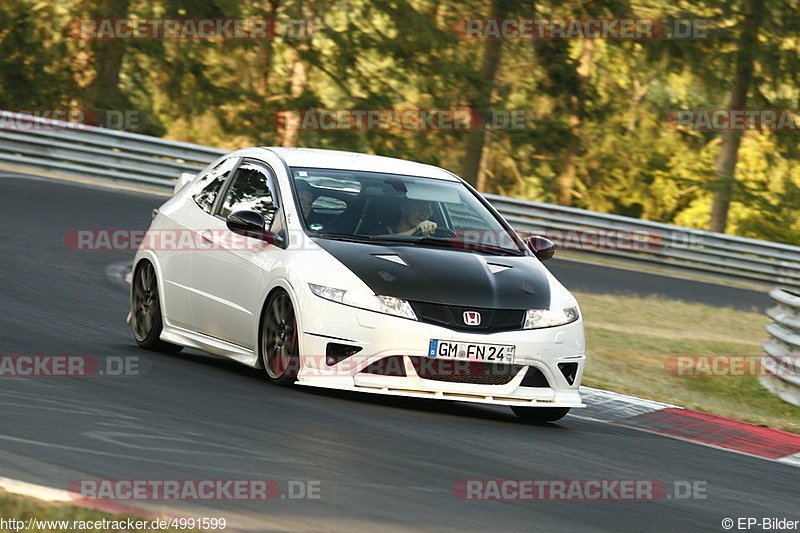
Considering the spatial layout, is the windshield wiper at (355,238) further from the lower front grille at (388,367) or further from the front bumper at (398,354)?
the lower front grille at (388,367)

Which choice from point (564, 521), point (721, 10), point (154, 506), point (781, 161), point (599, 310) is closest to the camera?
point (154, 506)

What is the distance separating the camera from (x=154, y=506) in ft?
17.4

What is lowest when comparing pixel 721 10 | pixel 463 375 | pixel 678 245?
pixel 678 245

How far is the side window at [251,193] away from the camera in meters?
9.55

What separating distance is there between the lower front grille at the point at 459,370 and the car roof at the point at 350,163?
77.3 inches

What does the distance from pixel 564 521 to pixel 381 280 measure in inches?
112

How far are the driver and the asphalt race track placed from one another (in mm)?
1162

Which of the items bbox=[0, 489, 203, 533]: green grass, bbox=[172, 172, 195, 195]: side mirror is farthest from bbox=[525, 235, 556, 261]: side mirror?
bbox=[0, 489, 203, 533]: green grass

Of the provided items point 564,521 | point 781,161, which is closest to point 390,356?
point 564,521

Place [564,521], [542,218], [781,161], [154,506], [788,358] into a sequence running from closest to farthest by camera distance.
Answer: [154,506]
[564,521]
[788,358]
[542,218]
[781,161]

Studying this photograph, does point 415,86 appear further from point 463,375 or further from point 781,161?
point 463,375

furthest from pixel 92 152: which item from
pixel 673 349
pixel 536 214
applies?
pixel 673 349

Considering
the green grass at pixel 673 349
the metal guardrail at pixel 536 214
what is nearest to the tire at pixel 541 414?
the green grass at pixel 673 349

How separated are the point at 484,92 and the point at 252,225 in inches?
950
